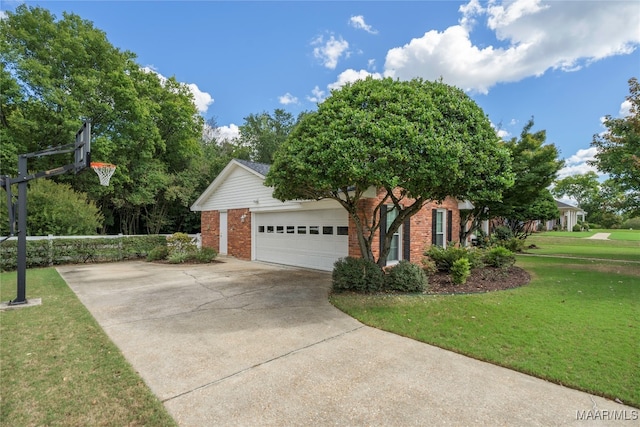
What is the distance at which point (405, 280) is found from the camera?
6.88 m

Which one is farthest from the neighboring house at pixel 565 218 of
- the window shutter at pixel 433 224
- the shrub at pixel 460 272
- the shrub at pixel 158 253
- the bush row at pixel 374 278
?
the shrub at pixel 158 253

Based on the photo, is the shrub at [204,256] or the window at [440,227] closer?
the window at [440,227]

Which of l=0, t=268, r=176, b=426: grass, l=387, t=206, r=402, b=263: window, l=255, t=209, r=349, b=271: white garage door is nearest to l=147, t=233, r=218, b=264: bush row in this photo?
l=255, t=209, r=349, b=271: white garage door

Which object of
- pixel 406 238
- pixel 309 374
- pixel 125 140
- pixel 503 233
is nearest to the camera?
pixel 309 374

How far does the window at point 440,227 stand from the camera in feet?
40.0

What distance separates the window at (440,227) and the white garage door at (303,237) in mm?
4550

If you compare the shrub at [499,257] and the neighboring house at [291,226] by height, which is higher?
the neighboring house at [291,226]

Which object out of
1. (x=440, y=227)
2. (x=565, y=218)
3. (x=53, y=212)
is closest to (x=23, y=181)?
(x=53, y=212)

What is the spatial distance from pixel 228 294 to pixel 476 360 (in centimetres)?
520

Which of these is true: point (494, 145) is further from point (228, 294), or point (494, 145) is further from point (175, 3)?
point (175, 3)

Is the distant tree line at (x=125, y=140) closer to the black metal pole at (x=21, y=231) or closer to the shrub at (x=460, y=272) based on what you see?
the shrub at (x=460, y=272)

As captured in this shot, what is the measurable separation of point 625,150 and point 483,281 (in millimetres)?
8630

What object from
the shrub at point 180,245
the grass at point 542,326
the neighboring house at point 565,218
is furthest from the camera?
the neighboring house at point 565,218

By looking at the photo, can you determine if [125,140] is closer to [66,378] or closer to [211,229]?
[211,229]
